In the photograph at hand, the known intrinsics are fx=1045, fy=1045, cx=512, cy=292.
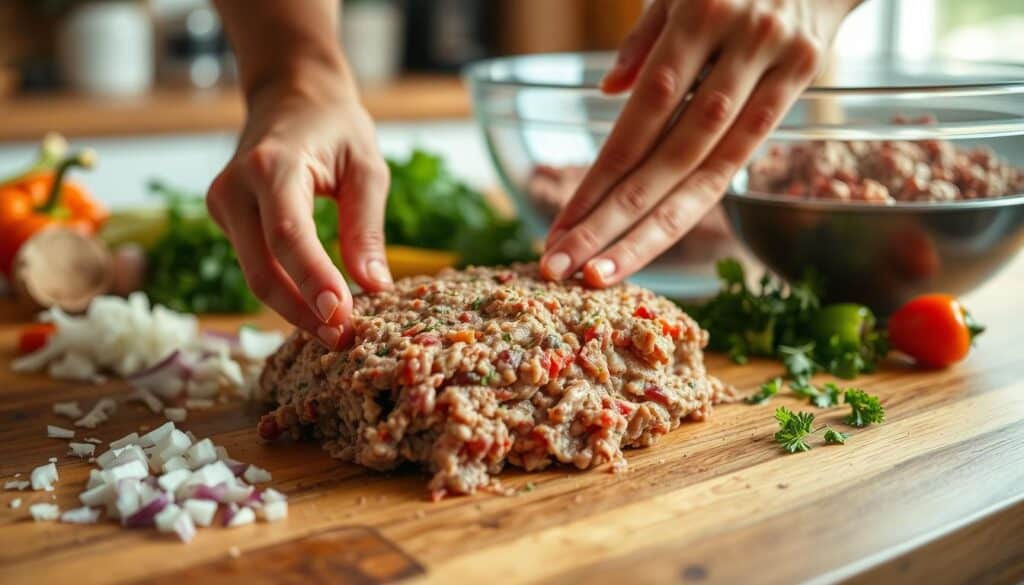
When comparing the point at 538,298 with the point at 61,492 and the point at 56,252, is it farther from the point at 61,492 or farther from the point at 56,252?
the point at 56,252

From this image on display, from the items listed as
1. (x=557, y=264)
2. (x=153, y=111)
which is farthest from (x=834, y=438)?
(x=153, y=111)

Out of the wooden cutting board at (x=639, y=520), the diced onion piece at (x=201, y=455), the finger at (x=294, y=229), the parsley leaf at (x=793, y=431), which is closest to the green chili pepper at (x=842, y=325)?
the wooden cutting board at (x=639, y=520)

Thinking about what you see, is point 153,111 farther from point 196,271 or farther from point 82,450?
point 82,450

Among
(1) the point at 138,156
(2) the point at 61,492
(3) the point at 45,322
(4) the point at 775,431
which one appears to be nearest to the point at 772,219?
(4) the point at 775,431

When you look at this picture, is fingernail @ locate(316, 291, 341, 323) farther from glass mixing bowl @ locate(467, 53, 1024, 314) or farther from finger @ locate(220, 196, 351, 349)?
glass mixing bowl @ locate(467, 53, 1024, 314)

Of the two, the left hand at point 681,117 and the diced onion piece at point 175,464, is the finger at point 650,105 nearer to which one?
the left hand at point 681,117
